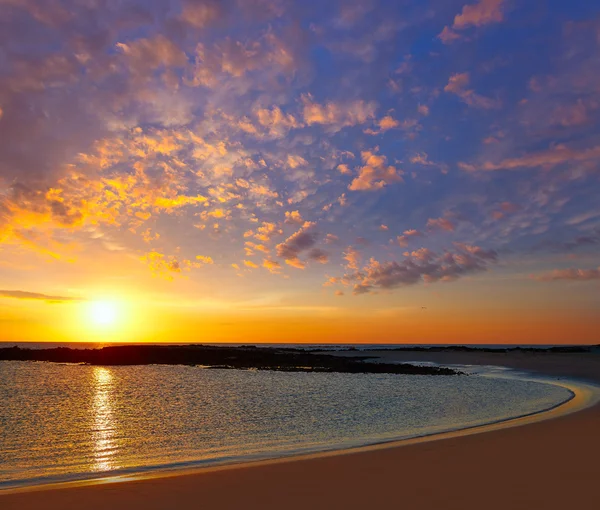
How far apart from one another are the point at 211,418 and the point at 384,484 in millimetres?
17544

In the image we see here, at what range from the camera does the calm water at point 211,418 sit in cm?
Answer: 1839

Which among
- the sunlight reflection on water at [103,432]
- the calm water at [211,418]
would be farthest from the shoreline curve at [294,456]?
the sunlight reflection on water at [103,432]

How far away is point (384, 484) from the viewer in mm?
12711

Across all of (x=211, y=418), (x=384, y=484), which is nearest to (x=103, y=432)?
(x=211, y=418)

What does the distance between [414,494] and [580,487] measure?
4312 millimetres

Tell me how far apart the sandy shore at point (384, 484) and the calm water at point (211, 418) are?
3469mm

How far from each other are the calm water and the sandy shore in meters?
3.47

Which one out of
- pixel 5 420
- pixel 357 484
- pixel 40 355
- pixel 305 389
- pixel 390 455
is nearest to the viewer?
pixel 357 484

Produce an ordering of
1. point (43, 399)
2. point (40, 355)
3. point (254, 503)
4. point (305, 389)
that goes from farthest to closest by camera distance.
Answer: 1. point (40, 355)
2. point (305, 389)
3. point (43, 399)
4. point (254, 503)

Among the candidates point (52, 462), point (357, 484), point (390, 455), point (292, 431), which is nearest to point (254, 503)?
point (357, 484)

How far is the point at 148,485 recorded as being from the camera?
13.1m

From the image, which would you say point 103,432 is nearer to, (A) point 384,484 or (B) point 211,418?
(B) point 211,418

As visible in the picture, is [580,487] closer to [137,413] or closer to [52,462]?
[52,462]

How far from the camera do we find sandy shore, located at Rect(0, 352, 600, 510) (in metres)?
11.2
